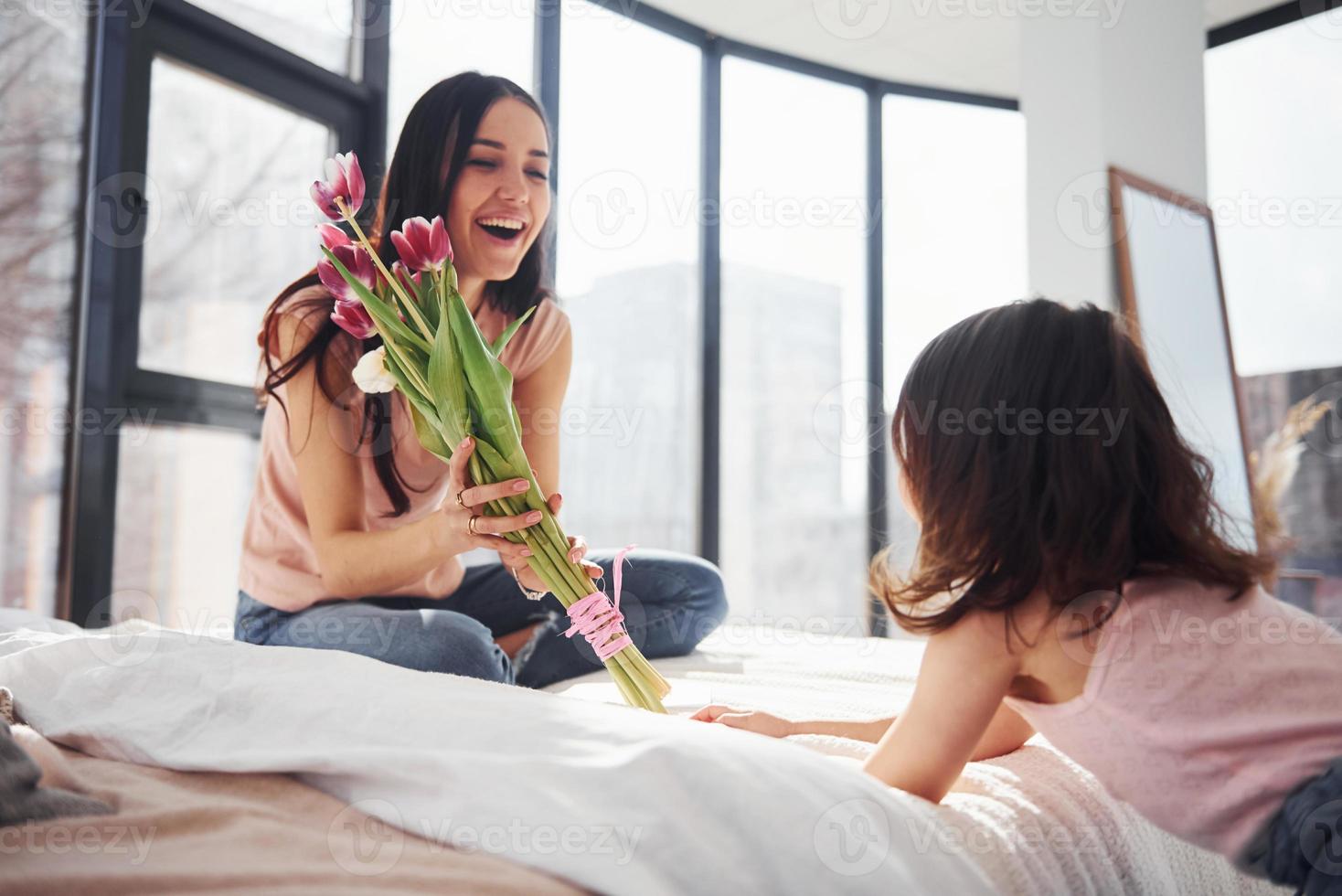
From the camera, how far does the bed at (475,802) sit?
55 centimetres

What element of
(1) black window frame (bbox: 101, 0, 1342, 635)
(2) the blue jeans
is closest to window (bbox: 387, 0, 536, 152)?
(1) black window frame (bbox: 101, 0, 1342, 635)

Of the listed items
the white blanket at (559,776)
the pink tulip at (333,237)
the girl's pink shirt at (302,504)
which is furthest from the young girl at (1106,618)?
the girl's pink shirt at (302,504)

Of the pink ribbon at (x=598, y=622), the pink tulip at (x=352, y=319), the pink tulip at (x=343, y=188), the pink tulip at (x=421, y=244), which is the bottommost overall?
the pink ribbon at (x=598, y=622)

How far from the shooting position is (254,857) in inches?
21.9

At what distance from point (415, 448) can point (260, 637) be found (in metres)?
0.34

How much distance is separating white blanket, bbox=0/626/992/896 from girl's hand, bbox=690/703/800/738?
0.77ft

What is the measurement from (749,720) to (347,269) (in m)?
0.59

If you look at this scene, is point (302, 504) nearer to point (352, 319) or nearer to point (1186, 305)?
point (352, 319)

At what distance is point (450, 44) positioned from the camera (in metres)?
3.07

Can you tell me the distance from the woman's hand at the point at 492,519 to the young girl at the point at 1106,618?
363 mm

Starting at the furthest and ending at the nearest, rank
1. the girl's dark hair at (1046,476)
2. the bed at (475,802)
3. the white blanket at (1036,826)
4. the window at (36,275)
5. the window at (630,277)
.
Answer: the window at (630,277), the window at (36,275), the girl's dark hair at (1046,476), the white blanket at (1036,826), the bed at (475,802)

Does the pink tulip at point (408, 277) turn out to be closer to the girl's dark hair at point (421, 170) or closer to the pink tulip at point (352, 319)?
the pink tulip at point (352, 319)

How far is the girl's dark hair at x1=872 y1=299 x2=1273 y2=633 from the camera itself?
80 centimetres

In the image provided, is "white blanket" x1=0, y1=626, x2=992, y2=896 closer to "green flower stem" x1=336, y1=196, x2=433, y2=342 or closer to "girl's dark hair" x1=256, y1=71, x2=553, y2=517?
"green flower stem" x1=336, y1=196, x2=433, y2=342
